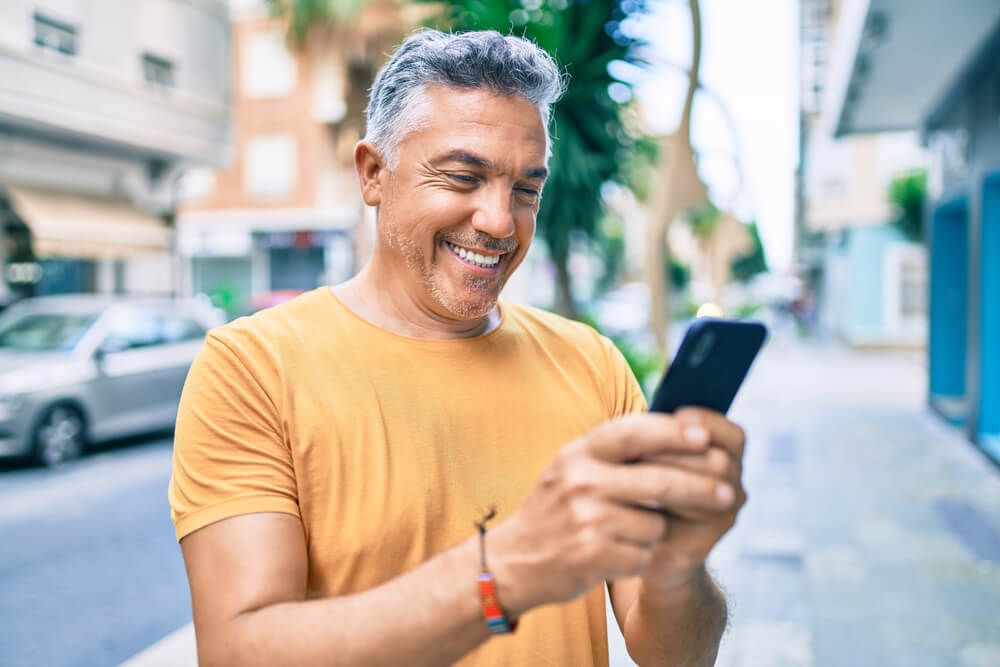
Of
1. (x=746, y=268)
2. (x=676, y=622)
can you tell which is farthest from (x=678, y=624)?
(x=746, y=268)

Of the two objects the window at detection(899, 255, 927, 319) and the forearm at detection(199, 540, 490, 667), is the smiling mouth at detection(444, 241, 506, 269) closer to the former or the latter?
the forearm at detection(199, 540, 490, 667)

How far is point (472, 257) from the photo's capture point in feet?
4.99

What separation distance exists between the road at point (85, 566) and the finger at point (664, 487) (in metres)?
3.97

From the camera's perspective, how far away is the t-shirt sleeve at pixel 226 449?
47.9 inches

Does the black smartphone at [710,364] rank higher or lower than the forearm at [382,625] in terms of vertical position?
higher

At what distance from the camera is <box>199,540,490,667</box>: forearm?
3.24ft

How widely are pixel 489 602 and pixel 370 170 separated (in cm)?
93

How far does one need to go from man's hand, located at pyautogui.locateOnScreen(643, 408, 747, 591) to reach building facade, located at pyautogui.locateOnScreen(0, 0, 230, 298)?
2.64 m

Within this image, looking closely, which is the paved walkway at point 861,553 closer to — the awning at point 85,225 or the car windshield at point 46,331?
the awning at point 85,225

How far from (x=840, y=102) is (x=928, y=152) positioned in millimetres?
1797

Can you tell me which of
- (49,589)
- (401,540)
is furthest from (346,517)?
(49,589)

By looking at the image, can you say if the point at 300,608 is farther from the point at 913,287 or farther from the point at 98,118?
the point at 913,287

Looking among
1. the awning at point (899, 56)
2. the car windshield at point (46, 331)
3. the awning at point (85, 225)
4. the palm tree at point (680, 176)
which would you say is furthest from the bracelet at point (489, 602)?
the awning at point (899, 56)

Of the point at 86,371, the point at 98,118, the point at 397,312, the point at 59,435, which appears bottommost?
the point at 59,435
